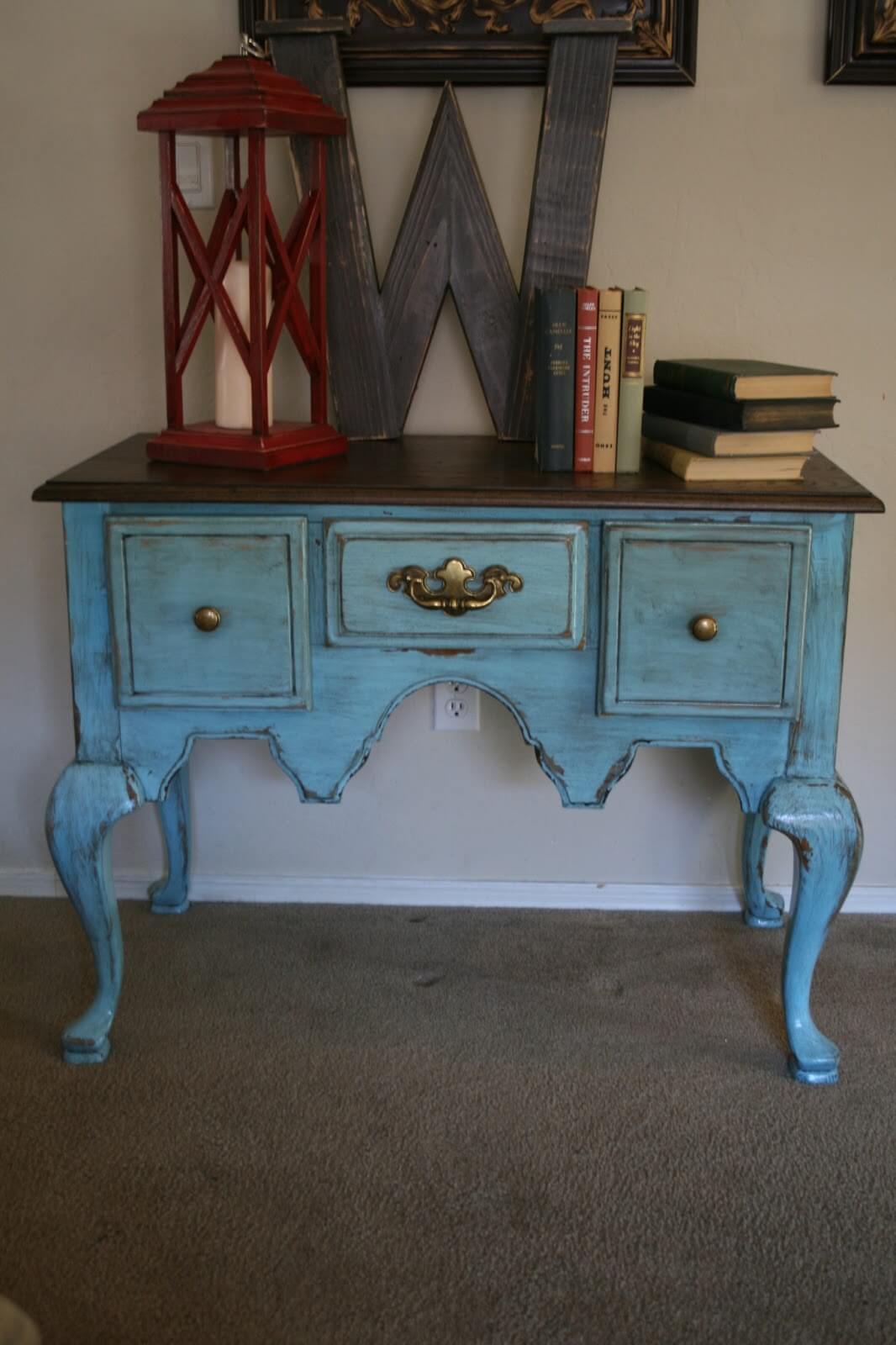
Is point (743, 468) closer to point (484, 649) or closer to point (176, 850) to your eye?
point (484, 649)

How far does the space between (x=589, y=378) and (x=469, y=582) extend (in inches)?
11.6

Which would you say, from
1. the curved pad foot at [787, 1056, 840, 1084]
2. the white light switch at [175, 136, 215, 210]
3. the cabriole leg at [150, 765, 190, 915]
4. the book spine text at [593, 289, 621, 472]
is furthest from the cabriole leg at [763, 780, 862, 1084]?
the white light switch at [175, 136, 215, 210]

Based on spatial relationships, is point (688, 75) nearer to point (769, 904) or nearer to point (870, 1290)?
point (769, 904)

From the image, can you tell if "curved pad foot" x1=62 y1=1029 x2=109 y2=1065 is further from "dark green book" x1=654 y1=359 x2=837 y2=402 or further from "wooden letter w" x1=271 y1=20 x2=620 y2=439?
"dark green book" x1=654 y1=359 x2=837 y2=402

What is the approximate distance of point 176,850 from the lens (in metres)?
2.21

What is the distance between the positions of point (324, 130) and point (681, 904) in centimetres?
127

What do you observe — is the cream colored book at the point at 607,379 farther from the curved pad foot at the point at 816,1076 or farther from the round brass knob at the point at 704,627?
the curved pad foot at the point at 816,1076

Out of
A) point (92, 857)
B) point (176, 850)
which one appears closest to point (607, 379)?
point (92, 857)

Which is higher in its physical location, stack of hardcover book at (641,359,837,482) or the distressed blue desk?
→ stack of hardcover book at (641,359,837,482)

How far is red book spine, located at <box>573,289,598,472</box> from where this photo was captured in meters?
1.70

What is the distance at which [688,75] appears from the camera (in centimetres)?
194

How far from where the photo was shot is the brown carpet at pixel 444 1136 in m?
1.42

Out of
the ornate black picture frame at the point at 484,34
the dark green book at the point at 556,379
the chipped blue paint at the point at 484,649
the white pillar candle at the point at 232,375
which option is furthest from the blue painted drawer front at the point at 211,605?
the ornate black picture frame at the point at 484,34

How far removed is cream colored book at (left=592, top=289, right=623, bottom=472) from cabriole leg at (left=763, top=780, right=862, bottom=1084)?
45 cm
